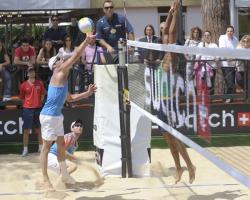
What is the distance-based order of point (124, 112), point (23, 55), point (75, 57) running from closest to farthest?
1. point (75, 57)
2. point (124, 112)
3. point (23, 55)

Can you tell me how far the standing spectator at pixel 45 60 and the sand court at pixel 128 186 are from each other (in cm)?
236

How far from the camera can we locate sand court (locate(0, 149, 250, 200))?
24.0ft

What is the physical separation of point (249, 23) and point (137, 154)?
11.1 m

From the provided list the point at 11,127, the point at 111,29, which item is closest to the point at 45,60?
the point at 11,127

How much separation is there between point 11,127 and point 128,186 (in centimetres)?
379

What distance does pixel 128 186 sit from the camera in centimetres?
791

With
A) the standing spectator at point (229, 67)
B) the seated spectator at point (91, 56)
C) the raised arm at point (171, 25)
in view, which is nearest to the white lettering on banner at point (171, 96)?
the raised arm at point (171, 25)

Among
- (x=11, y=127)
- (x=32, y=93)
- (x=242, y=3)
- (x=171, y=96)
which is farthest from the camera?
(x=242, y=3)

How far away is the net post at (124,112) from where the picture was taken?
8250 millimetres

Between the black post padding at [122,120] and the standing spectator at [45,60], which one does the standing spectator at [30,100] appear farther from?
the black post padding at [122,120]

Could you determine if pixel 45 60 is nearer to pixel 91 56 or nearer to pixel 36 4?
pixel 91 56

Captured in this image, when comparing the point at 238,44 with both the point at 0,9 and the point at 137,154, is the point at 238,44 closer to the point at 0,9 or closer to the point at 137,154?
the point at 137,154

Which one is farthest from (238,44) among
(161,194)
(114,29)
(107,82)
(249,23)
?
(249,23)

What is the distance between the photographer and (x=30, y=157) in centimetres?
1052
